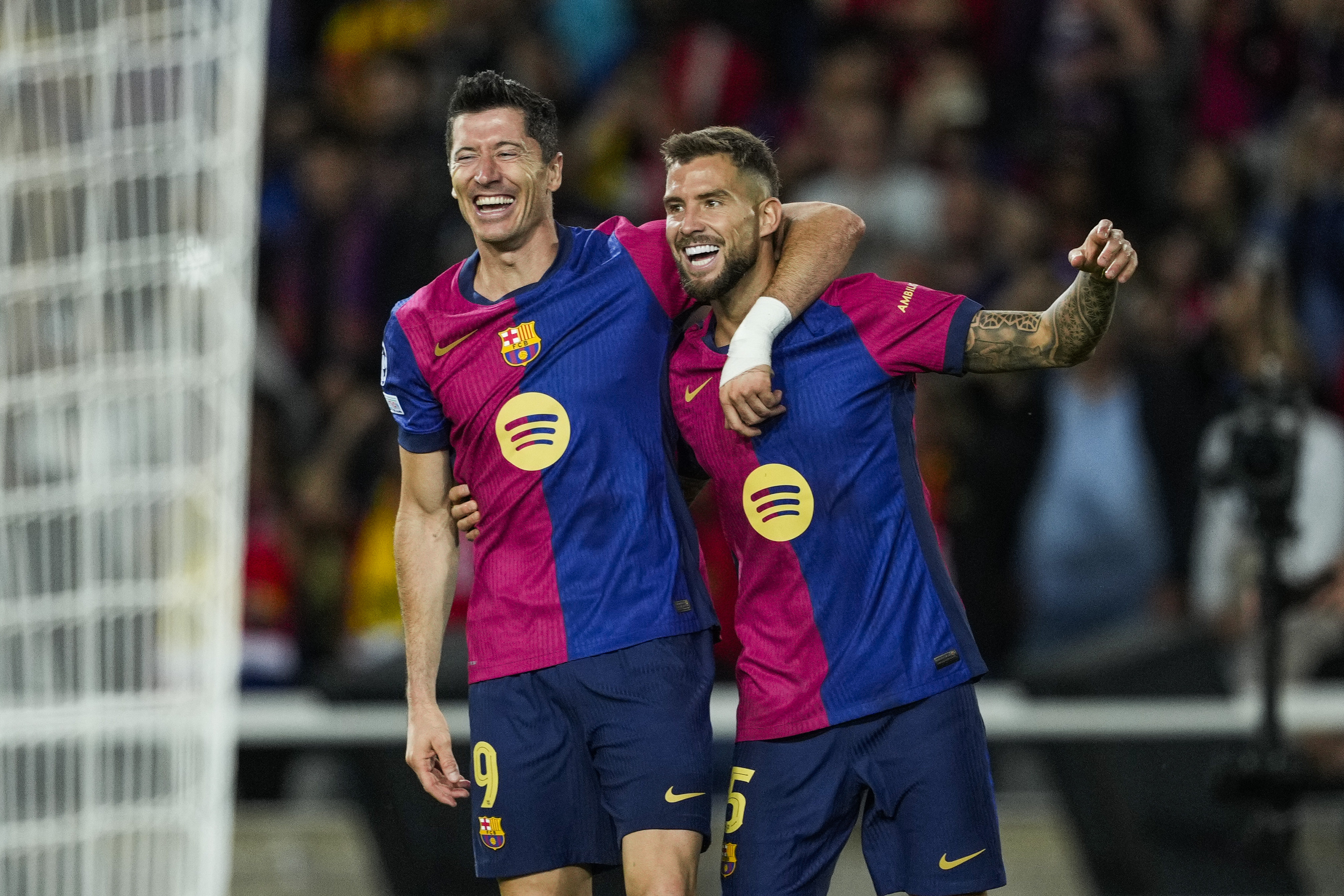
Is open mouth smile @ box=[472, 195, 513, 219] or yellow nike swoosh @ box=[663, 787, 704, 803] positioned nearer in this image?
yellow nike swoosh @ box=[663, 787, 704, 803]

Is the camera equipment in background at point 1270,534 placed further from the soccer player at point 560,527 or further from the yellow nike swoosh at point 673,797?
the yellow nike swoosh at point 673,797

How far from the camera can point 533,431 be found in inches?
165

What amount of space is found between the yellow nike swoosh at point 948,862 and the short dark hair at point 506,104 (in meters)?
1.76

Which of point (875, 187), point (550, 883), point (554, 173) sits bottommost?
point (550, 883)

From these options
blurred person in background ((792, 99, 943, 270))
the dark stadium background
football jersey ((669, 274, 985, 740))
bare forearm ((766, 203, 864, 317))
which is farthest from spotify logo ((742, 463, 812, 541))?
blurred person in background ((792, 99, 943, 270))

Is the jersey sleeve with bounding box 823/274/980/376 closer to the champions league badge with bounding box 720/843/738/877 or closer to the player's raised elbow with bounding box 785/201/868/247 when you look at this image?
the player's raised elbow with bounding box 785/201/868/247

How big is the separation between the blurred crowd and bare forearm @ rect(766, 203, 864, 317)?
206 centimetres

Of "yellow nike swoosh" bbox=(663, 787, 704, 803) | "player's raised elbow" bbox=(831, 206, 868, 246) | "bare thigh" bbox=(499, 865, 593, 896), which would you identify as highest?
"player's raised elbow" bbox=(831, 206, 868, 246)

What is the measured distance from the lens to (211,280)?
572cm

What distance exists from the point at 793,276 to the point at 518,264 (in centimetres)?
63

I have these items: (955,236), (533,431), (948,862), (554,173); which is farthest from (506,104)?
(955,236)

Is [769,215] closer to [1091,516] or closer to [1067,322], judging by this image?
[1067,322]

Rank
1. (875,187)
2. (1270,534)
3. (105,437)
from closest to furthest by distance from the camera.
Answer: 1. (1270,534)
2. (105,437)
3. (875,187)

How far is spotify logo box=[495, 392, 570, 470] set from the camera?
4.17 metres
